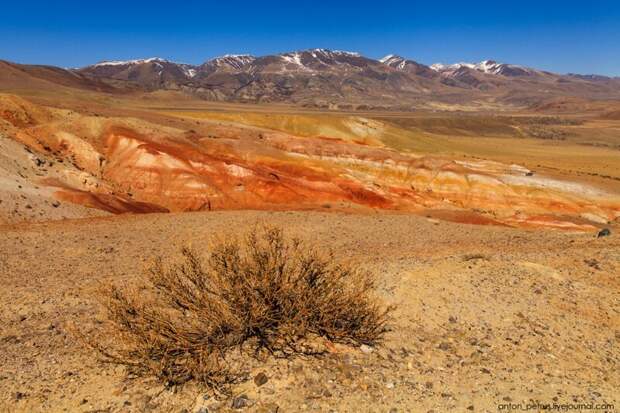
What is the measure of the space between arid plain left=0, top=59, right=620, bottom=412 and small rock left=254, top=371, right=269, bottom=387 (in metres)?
0.06

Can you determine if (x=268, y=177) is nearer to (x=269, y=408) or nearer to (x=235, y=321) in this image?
(x=235, y=321)

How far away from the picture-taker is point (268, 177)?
31.0m

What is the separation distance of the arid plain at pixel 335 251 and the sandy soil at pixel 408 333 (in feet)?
0.10

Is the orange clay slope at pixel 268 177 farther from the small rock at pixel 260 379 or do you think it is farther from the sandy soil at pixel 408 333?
the small rock at pixel 260 379

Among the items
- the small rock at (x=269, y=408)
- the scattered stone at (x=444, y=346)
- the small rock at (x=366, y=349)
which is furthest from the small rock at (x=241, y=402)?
the scattered stone at (x=444, y=346)

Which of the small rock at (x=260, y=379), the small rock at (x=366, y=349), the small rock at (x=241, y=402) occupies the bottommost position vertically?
the small rock at (x=241, y=402)

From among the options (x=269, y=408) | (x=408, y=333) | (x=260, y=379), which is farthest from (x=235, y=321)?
(x=408, y=333)

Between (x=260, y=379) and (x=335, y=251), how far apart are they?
7356 millimetres

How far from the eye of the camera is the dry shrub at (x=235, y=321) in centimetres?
603

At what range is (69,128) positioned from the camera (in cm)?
3039

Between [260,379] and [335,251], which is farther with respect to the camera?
[335,251]

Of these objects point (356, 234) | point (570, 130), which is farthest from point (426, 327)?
point (570, 130)

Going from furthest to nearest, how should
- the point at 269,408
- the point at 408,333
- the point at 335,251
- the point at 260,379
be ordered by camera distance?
the point at 335,251, the point at 408,333, the point at 260,379, the point at 269,408

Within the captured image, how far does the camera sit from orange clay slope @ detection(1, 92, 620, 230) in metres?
27.3
